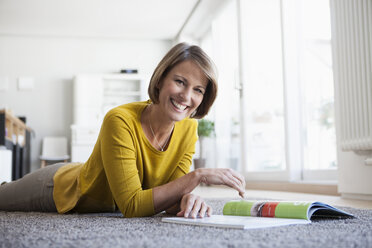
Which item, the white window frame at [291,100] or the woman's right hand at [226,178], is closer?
the woman's right hand at [226,178]

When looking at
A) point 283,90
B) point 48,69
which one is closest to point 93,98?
point 48,69

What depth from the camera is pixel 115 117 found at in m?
1.45

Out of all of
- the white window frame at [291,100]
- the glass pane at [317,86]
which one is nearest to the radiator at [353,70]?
the glass pane at [317,86]

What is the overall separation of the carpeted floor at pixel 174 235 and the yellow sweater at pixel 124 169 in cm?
11

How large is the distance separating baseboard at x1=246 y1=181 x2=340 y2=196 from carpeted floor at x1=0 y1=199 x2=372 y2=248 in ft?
6.38

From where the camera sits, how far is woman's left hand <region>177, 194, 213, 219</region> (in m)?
1.36

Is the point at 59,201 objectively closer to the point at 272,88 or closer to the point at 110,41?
the point at 272,88

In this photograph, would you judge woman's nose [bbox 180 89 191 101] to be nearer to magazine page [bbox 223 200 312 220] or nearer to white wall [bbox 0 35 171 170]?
magazine page [bbox 223 200 312 220]

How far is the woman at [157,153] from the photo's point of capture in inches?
55.8

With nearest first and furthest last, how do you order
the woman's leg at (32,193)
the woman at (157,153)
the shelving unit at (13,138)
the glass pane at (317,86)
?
the woman at (157,153) < the woman's leg at (32,193) < the glass pane at (317,86) < the shelving unit at (13,138)

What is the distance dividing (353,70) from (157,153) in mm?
1601

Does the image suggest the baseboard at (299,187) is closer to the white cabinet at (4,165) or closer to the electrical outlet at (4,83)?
the white cabinet at (4,165)

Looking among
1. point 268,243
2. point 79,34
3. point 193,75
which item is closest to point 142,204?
point 193,75

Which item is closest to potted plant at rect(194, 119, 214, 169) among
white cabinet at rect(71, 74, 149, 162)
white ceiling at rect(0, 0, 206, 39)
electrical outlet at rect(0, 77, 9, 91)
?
white ceiling at rect(0, 0, 206, 39)
